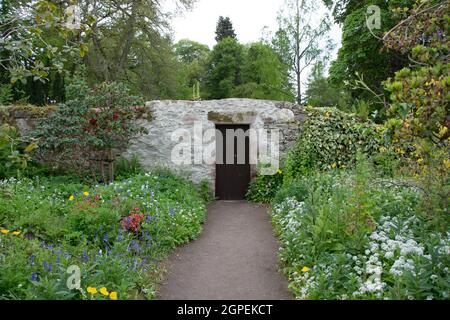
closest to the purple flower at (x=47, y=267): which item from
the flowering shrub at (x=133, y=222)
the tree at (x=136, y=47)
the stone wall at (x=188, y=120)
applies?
the flowering shrub at (x=133, y=222)

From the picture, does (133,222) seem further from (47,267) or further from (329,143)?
(329,143)

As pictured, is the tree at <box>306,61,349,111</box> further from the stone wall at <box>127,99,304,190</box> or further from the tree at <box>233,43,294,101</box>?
the stone wall at <box>127,99,304,190</box>

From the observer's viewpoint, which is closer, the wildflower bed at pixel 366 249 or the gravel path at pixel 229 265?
the wildflower bed at pixel 366 249

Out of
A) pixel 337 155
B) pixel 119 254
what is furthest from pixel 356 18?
pixel 119 254

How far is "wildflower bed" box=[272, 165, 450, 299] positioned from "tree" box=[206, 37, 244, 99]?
18.2 metres

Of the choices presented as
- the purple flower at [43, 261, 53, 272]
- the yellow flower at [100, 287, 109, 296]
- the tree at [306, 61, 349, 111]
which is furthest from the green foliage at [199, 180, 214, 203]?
the tree at [306, 61, 349, 111]

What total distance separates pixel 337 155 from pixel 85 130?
5.67m

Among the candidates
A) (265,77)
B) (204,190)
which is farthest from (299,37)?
(204,190)

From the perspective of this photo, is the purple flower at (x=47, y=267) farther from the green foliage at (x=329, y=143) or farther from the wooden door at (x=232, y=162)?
the wooden door at (x=232, y=162)

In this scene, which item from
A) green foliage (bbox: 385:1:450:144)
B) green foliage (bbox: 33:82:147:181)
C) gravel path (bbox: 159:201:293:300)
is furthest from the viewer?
green foliage (bbox: 33:82:147:181)

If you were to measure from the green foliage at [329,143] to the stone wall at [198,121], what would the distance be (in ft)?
1.63

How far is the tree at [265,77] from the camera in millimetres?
20719

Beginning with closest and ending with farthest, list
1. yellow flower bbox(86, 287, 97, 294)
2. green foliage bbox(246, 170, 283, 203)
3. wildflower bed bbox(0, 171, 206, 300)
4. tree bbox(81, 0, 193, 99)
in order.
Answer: yellow flower bbox(86, 287, 97, 294) → wildflower bed bbox(0, 171, 206, 300) → green foliage bbox(246, 170, 283, 203) → tree bbox(81, 0, 193, 99)

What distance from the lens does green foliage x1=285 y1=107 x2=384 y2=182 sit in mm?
8695
